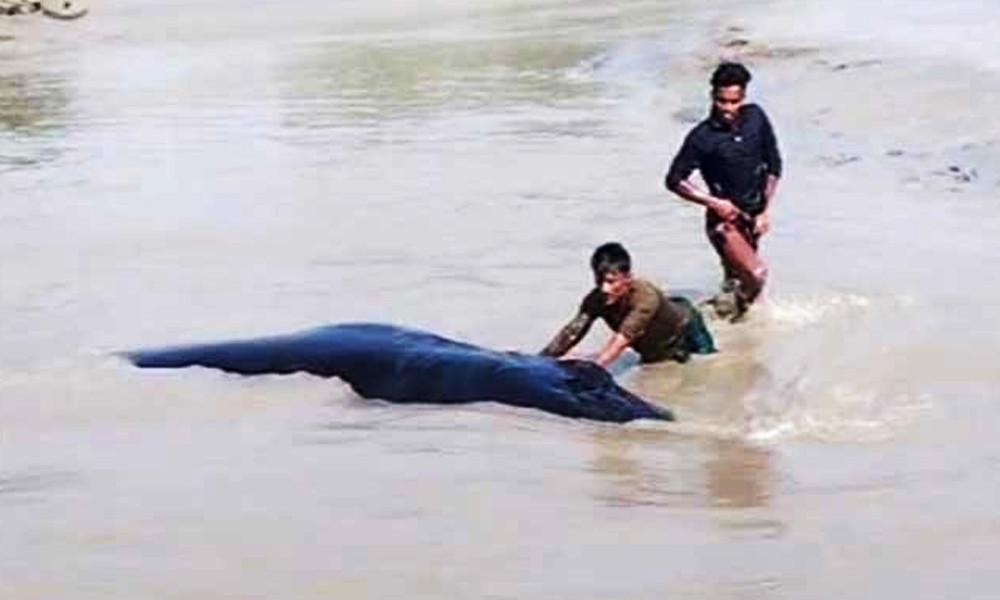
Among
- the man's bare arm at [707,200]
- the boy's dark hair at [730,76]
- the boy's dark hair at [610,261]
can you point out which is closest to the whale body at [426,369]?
the boy's dark hair at [610,261]

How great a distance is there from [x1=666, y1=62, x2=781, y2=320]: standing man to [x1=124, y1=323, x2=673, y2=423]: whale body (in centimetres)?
157

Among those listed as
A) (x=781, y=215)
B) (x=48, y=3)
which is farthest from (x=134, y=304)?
(x=48, y=3)

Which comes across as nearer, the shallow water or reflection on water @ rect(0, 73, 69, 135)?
the shallow water

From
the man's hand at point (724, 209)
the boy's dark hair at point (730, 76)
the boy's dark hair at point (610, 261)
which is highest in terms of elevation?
the boy's dark hair at point (730, 76)

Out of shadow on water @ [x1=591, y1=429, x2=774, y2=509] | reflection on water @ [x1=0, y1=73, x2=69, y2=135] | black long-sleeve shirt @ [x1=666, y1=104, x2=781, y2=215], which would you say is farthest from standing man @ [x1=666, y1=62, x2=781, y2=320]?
reflection on water @ [x1=0, y1=73, x2=69, y2=135]

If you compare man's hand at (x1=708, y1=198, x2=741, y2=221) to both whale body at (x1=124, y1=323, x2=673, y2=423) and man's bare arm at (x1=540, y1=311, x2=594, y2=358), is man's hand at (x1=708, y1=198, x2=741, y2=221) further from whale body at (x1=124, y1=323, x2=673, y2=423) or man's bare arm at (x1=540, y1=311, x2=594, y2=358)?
whale body at (x1=124, y1=323, x2=673, y2=423)

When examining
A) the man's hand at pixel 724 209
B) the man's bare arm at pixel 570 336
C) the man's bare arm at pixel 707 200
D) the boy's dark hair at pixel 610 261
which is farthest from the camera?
the man's hand at pixel 724 209

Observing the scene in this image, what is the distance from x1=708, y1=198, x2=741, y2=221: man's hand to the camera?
424 inches

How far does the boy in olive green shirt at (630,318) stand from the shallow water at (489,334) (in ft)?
0.44

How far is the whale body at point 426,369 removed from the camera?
29.5 ft

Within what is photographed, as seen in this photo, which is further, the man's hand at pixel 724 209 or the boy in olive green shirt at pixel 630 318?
the man's hand at pixel 724 209

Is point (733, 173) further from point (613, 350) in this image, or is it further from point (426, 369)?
point (426, 369)

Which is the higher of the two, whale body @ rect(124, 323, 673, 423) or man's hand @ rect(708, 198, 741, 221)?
man's hand @ rect(708, 198, 741, 221)

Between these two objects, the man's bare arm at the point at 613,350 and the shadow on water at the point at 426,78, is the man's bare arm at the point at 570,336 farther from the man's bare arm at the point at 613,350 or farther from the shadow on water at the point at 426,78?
the shadow on water at the point at 426,78
